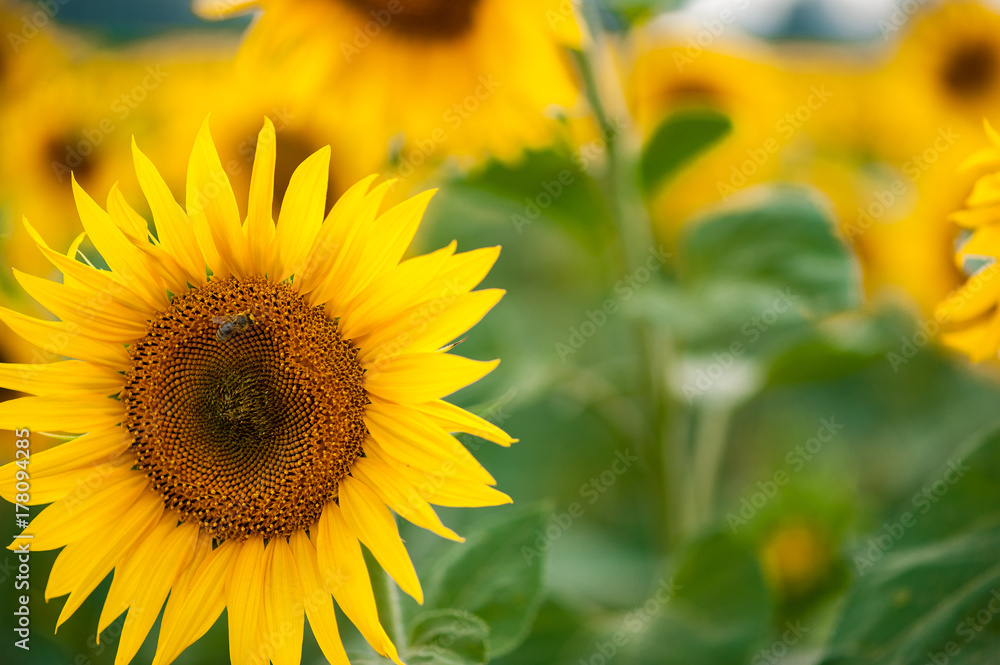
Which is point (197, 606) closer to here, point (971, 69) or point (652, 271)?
point (652, 271)

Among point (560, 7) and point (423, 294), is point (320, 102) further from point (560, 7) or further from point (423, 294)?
point (423, 294)

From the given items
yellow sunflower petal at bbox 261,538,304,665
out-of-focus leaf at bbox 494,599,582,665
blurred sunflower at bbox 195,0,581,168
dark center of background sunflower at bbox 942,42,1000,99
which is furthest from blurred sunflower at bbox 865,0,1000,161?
yellow sunflower petal at bbox 261,538,304,665

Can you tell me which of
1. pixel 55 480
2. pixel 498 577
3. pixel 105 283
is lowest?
pixel 498 577

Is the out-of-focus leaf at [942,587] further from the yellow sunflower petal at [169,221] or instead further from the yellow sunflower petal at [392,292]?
the yellow sunflower petal at [169,221]

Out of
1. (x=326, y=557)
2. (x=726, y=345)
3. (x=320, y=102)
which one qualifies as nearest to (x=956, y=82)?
(x=726, y=345)

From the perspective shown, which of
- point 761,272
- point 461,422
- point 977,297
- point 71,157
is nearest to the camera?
point 461,422

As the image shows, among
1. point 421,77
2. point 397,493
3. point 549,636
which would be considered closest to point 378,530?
point 397,493
